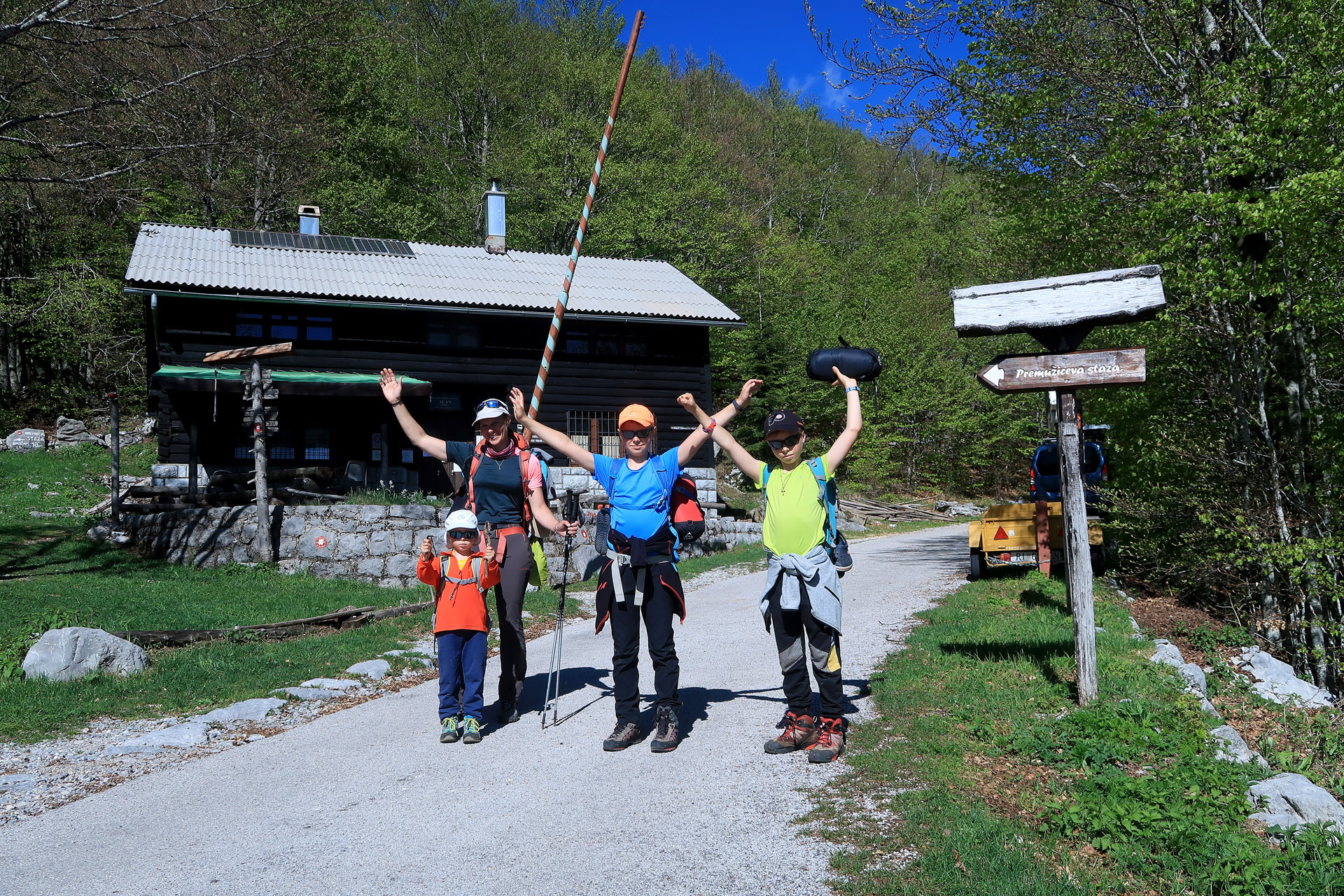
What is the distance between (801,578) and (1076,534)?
235 centimetres

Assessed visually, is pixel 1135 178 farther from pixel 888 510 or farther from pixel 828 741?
pixel 888 510

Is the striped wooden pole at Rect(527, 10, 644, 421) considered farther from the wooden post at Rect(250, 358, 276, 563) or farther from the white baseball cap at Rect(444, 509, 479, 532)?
the wooden post at Rect(250, 358, 276, 563)

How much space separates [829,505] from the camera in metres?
5.64

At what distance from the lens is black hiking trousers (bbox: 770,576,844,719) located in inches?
218

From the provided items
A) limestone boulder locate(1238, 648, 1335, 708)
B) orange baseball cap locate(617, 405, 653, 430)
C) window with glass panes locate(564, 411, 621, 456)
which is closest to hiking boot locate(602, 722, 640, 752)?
orange baseball cap locate(617, 405, 653, 430)

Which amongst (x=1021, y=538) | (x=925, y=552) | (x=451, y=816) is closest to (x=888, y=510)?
(x=925, y=552)

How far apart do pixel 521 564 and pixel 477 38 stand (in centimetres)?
3903

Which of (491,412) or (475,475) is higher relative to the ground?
(491,412)

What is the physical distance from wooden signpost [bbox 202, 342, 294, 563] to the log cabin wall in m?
4.66

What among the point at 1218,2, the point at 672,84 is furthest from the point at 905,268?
the point at 1218,2

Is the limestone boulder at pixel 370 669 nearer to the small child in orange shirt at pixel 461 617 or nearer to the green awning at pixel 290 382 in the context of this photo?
the small child in orange shirt at pixel 461 617

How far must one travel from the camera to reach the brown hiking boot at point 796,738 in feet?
18.4

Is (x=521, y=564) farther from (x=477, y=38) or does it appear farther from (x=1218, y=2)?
(x=477, y=38)

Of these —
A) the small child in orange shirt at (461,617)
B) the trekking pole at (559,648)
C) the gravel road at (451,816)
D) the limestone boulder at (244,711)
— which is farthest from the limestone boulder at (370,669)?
the small child in orange shirt at (461,617)
